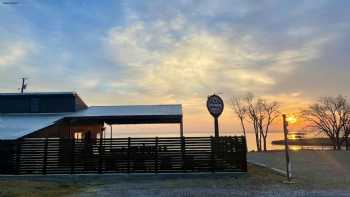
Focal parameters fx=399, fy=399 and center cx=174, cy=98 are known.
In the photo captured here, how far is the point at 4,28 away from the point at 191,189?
30.2 feet

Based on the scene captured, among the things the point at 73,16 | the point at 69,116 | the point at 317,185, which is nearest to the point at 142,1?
the point at 73,16

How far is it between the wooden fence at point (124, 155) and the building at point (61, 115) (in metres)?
2.63

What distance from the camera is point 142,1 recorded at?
13.8m

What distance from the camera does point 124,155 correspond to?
17188mm

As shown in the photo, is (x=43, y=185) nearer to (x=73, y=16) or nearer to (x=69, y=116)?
(x=73, y=16)

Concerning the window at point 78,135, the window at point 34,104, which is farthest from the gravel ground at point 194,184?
the window at point 34,104

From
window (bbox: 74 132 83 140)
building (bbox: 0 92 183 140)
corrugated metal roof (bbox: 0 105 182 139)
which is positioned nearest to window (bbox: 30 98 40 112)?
building (bbox: 0 92 183 140)

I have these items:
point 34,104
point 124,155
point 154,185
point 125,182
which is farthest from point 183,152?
point 34,104

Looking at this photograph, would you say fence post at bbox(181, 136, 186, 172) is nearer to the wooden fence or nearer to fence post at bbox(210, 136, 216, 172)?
the wooden fence

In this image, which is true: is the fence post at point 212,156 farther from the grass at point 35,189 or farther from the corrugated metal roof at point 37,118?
the grass at point 35,189

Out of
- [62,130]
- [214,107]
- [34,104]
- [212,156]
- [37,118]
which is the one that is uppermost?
[34,104]

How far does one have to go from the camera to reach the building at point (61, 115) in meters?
21.7

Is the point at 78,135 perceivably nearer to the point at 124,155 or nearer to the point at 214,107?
the point at 124,155

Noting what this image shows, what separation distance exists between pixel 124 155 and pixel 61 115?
8.26 metres
